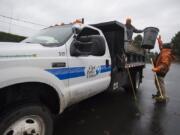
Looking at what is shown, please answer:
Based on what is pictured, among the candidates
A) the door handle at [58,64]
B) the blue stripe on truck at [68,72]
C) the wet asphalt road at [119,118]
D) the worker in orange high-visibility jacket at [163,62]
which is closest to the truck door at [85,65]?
the blue stripe on truck at [68,72]

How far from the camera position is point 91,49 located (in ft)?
10.2

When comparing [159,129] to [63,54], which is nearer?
[63,54]

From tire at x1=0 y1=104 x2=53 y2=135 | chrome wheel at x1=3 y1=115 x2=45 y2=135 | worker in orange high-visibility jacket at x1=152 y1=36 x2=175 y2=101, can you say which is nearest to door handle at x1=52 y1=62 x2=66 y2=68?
tire at x1=0 y1=104 x2=53 y2=135

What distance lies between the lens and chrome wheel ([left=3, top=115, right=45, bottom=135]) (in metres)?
2.15

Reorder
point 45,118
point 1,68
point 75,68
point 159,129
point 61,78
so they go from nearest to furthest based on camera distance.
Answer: point 1,68 → point 45,118 → point 61,78 → point 75,68 → point 159,129

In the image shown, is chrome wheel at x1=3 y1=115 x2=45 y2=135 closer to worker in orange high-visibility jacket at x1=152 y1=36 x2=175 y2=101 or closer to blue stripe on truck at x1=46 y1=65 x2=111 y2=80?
blue stripe on truck at x1=46 y1=65 x2=111 y2=80

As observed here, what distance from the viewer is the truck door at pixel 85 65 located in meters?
3.04

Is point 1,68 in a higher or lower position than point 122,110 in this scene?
higher

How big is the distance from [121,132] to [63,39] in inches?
80.4

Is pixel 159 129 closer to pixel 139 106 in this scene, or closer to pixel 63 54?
pixel 139 106

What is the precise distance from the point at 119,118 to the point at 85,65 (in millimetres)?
1684

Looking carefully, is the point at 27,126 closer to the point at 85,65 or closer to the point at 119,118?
the point at 85,65

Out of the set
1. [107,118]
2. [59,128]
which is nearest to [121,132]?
[107,118]

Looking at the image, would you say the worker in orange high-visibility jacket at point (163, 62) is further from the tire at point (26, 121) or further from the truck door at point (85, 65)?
the tire at point (26, 121)
